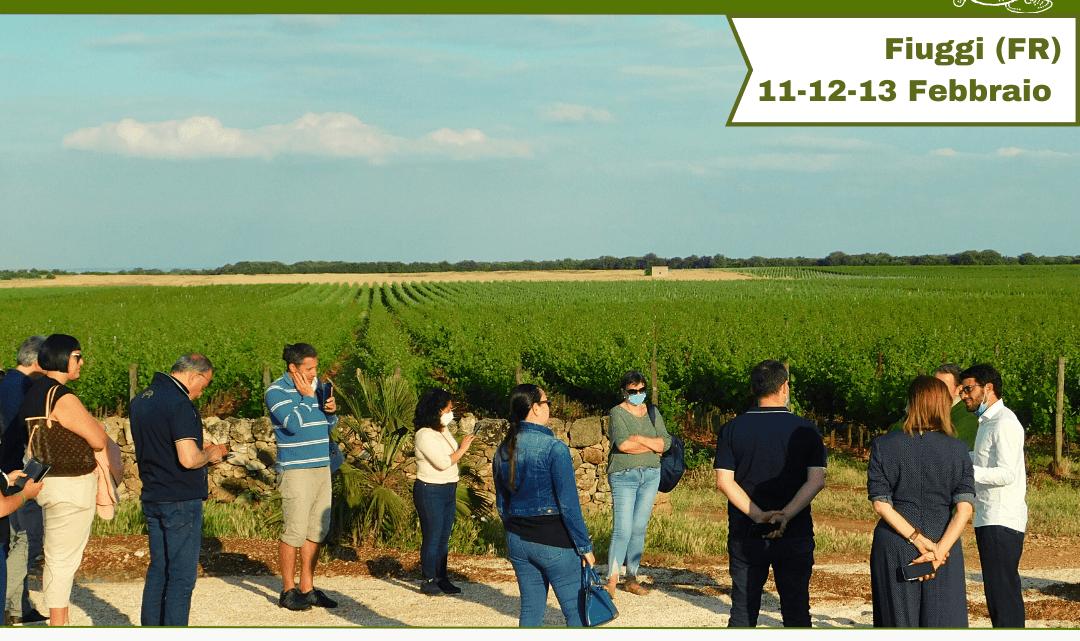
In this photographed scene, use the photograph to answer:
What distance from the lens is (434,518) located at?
6.36m

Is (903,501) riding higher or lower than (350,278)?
lower

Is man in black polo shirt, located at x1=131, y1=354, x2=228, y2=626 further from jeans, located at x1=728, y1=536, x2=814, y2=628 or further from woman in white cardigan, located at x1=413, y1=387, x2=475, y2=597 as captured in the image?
jeans, located at x1=728, y1=536, x2=814, y2=628

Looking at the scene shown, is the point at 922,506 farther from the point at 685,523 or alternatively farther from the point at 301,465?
the point at 685,523

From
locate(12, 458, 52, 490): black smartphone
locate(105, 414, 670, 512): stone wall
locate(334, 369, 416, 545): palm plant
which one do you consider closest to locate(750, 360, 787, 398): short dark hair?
locate(12, 458, 52, 490): black smartphone

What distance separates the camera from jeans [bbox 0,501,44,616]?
5.59 m

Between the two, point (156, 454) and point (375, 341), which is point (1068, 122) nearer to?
point (156, 454)

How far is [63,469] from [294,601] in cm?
178

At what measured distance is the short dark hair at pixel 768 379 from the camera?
4523 mm

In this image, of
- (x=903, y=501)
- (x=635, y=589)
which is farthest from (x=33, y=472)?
(x=903, y=501)

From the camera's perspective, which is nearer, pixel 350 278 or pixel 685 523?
pixel 685 523

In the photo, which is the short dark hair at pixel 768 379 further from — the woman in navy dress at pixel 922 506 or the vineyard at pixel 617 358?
the vineyard at pixel 617 358

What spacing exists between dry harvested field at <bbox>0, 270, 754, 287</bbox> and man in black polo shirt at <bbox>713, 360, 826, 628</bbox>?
89.9 metres
